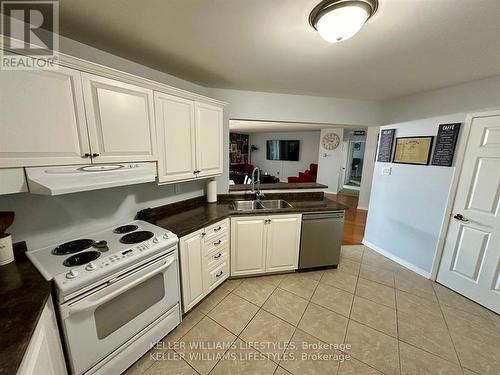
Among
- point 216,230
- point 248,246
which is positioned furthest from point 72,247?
point 248,246

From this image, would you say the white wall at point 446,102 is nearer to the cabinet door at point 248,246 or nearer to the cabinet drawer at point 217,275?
the cabinet door at point 248,246

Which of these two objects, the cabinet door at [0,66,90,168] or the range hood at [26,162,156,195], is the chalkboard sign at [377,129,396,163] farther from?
the cabinet door at [0,66,90,168]

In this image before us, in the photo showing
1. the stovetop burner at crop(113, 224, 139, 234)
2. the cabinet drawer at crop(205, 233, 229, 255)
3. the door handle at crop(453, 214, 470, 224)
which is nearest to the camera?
the stovetop burner at crop(113, 224, 139, 234)

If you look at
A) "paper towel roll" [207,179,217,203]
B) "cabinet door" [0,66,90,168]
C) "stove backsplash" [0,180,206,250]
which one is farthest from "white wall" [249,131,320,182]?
"cabinet door" [0,66,90,168]

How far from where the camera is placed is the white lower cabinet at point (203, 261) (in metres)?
1.77

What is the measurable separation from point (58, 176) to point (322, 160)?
22.0 ft

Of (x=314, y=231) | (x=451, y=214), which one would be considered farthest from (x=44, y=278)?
(x=451, y=214)

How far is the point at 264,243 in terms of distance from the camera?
236 centimetres

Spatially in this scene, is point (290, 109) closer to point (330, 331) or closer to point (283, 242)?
point (283, 242)

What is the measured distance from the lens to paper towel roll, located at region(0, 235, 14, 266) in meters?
1.17

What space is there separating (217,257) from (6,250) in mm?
1510

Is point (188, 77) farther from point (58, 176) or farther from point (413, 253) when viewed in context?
point (413, 253)

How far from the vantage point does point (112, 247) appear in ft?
4.68

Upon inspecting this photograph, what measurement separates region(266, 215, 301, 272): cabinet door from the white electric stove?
3.72 feet
